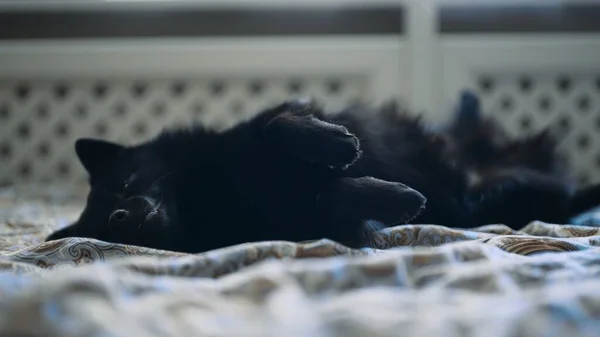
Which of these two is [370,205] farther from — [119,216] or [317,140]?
[119,216]

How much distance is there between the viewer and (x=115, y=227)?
94 cm

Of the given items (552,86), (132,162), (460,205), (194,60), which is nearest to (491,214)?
(460,205)

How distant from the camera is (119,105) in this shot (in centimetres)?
220

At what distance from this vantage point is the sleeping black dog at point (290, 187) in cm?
95

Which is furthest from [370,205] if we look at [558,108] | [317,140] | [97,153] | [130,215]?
[558,108]

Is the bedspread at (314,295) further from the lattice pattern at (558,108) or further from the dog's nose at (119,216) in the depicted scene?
the lattice pattern at (558,108)

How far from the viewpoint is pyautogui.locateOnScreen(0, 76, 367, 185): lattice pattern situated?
219 centimetres

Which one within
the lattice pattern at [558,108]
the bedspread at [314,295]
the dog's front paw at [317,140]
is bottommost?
the lattice pattern at [558,108]

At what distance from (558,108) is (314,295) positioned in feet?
6.01

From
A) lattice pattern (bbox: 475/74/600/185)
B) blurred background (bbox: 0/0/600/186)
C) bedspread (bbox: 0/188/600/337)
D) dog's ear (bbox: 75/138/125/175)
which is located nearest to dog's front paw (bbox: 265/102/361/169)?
bedspread (bbox: 0/188/600/337)

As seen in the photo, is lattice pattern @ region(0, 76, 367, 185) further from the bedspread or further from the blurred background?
the bedspread

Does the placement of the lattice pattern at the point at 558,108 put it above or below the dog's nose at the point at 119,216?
below

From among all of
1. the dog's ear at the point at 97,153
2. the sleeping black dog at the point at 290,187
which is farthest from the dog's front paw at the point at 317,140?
the dog's ear at the point at 97,153

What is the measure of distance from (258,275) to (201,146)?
0.59 meters
